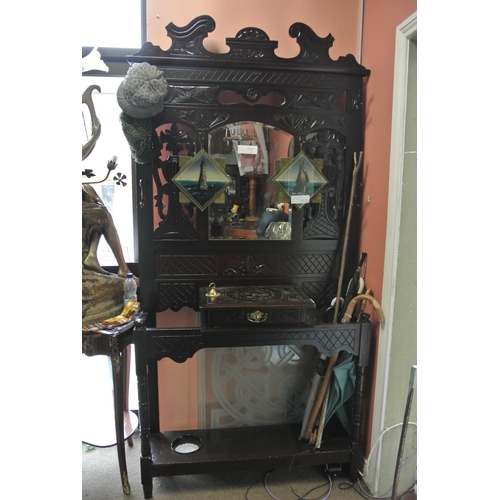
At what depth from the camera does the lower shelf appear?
1.58m

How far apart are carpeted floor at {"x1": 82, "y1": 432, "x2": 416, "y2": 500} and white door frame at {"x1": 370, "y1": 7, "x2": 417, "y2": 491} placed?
243 millimetres

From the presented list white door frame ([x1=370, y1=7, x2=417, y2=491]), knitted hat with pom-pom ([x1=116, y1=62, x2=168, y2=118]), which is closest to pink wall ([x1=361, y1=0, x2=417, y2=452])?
white door frame ([x1=370, y1=7, x2=417, y2=491])

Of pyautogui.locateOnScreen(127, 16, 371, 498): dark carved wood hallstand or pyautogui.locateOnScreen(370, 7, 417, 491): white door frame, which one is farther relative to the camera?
pyautogui.locateOnScreen(127, 16, 371, 498): dark carved wood hallstand

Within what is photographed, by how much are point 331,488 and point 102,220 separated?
5.02ft

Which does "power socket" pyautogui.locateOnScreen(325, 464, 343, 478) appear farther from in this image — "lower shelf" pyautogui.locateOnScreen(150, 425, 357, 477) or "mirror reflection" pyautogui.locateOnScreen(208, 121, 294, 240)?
"mirror reflection" pyautogui.locateOnScreen(208, 121, 294, 240)

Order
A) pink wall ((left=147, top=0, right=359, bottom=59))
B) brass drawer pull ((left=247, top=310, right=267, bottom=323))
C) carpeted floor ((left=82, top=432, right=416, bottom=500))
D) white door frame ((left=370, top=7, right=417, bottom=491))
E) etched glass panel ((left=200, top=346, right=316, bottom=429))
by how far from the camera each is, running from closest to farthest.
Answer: white door frame ((left=370, top=7, right=417, bottom=491)), brass drawer pull ((left=247, top=310, right=267, bottom=323)), carpeted floor ((left=82, top=432, right=416, bottom=500)), pink wall ((left=147, top=0, right=359, bottom=59)), etched glass panel ((left=200, top=346, right=316, bottom=429))

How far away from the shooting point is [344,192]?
172cm

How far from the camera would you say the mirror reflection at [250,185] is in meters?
1.67

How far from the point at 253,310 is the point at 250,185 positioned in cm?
57

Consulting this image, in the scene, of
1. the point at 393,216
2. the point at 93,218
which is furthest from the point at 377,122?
the point at 93,218

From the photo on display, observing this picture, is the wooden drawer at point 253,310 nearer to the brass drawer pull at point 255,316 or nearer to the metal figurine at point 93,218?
the brass drawer pull at point 255,316

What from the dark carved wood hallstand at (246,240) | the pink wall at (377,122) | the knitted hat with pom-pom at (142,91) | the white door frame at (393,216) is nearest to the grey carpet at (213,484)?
the dark carved wood hallstand at (246,240)

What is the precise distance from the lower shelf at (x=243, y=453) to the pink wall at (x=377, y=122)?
0.29 m

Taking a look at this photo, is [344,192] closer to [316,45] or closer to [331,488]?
[316,45]
